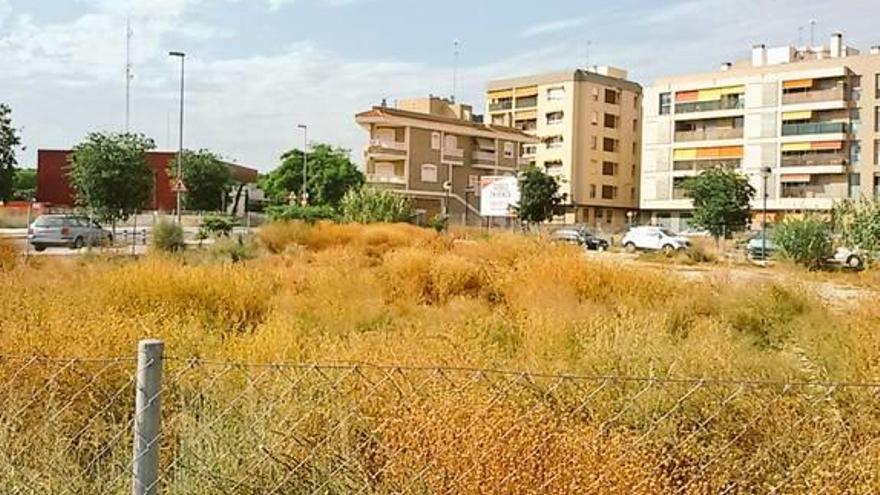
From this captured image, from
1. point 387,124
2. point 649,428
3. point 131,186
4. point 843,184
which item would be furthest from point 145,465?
point 843,184

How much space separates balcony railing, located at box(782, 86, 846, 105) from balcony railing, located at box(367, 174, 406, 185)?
2682 cm

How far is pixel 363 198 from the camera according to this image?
32625 mm

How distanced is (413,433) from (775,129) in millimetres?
65331

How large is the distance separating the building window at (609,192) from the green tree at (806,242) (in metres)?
40.8

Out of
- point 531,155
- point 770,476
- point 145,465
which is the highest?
point 531,155

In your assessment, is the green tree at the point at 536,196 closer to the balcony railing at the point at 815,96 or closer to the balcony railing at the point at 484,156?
the balcony railing at the point at 484,156

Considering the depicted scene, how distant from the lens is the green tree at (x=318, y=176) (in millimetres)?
61500

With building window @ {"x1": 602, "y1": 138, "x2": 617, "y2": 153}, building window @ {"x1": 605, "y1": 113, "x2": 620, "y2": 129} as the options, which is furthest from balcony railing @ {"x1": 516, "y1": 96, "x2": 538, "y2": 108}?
building window @ {"x1": 602, "y1": 138, "x2": 617, "y2": 153}

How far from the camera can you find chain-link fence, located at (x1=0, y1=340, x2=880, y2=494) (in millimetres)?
3320

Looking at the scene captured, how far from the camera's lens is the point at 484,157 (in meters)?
67.2

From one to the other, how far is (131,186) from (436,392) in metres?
36.4

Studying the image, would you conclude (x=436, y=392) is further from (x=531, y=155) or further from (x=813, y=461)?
(x=531, y=155)

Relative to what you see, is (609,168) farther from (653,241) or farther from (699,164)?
(653,241)

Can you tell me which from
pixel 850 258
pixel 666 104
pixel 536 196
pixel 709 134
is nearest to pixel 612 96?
pixel 666 104
